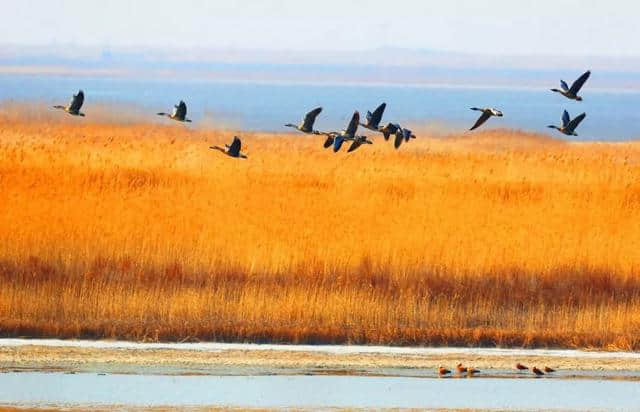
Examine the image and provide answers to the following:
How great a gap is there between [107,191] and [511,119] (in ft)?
283

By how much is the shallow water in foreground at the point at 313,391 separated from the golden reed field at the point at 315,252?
6.96 feet

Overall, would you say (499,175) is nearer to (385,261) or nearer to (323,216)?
(323,216)

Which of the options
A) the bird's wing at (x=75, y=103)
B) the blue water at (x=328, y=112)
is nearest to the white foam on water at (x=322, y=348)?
the bird's wing at (x=75, y=103)

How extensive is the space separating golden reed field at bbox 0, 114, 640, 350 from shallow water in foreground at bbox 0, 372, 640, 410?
6.96 ft

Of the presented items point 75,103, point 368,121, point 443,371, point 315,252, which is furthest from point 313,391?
point 315,252

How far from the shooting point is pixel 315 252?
20.6m

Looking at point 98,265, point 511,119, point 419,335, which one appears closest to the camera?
point 419,335

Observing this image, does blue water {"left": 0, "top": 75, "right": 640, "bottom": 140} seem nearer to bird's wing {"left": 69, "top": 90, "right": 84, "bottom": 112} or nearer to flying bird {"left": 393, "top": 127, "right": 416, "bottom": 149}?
bird's wing {"left": 69, "top": 90, "right": 84, "bottom": 112}

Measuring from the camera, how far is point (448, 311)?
60.6 feet

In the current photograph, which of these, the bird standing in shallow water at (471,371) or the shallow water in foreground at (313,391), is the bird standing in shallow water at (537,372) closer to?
the shallow water in foreground at (313,391)

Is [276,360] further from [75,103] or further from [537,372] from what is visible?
[75,103]

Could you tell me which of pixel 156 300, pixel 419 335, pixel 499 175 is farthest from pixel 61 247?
pixel 499 175

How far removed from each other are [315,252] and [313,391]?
6119mm

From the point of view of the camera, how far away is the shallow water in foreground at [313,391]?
1409 cm
